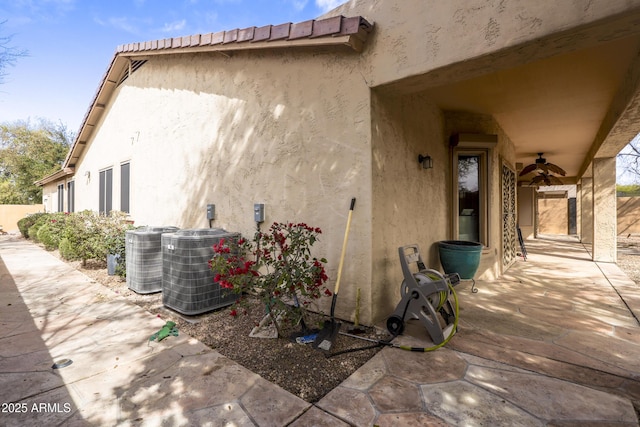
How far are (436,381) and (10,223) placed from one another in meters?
30.5

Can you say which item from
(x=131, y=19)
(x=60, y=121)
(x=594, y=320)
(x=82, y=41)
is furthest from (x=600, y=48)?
(x=60, y=121)

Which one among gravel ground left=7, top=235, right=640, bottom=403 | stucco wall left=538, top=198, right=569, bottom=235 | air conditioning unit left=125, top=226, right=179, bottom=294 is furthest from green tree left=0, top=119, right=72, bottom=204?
stucco wall left=538, top=198, right=569, bottom=235

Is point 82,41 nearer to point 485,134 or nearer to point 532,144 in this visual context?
point 485,134

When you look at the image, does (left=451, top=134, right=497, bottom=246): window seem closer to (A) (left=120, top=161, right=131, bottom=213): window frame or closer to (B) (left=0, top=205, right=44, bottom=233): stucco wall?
(A) (left=120, top=161, right=131, bottom=213): window frame

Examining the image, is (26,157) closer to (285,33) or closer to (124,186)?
(124,186)

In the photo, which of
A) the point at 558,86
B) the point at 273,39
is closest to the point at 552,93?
the point at 558,86

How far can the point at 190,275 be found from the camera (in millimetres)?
3859

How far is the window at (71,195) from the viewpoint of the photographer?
13.8 meters

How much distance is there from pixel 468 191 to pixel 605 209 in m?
5.09

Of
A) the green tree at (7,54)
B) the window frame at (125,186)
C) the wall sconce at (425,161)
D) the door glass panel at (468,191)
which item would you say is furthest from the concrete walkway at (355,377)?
the green tree at (7,54)

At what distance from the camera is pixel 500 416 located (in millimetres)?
2021

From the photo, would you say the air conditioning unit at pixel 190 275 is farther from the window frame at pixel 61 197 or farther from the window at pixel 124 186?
the window frame at pixel 61 197

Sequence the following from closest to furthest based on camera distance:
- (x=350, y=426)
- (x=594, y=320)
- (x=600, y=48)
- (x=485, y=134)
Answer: (x=350, y=426) → (x=600, y=48) → (x=594, y=320) → (x=485, y=134)

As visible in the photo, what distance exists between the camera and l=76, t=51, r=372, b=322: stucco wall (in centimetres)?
363
